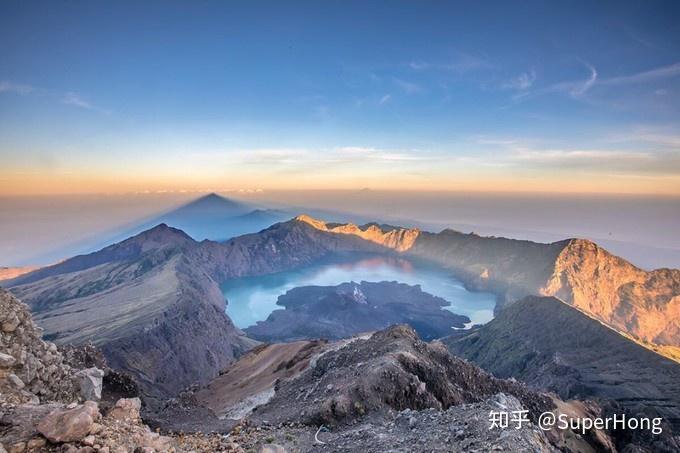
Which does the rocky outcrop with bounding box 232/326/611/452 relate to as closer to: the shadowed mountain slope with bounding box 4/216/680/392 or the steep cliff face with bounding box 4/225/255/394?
the steep cliff face with bounding box 4/225/255/394

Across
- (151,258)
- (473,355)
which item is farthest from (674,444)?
(151,258)

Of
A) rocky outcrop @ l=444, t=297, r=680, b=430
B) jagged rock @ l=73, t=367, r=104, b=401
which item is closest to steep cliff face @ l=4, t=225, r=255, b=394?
jagged rock @ l=73, t=367, r=104, b=401

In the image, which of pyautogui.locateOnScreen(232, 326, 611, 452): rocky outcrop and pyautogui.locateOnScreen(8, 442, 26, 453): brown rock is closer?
pyautogui.locateOnScreen(8, 442, 26, 453): brown rock

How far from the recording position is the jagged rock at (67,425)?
710 cm

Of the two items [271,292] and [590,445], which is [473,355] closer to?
[590,445]

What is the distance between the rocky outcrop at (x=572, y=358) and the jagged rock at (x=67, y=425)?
49.8 metres

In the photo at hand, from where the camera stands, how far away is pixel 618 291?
154375 millimetres

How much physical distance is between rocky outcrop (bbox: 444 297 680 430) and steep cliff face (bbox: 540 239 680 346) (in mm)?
60318

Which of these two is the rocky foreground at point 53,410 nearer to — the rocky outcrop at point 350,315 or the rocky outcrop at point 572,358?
the rocky outcrop at point 572,358

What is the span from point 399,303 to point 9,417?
160 meters

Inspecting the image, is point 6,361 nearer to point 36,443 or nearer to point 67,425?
point 36,443

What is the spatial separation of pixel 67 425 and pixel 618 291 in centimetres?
18511

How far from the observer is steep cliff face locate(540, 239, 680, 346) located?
452 feet

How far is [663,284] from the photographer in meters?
144
